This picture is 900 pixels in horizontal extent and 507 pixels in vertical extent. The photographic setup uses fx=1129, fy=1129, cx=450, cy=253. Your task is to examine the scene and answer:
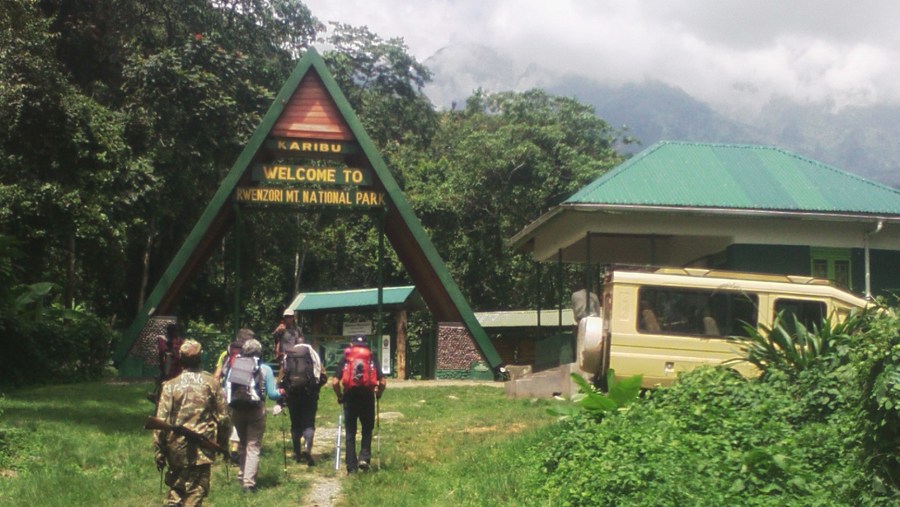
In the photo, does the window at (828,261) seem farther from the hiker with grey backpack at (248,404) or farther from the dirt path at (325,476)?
the hiker with grey backpack at (248,404)

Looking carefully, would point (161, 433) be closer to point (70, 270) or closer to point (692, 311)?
point (692, 311)

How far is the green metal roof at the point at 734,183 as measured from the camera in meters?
21.4

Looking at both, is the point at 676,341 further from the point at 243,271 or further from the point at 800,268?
the point at 243,271

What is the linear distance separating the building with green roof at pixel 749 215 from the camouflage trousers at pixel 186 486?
1210 cm

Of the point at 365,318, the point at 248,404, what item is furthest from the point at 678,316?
the point at 365,318

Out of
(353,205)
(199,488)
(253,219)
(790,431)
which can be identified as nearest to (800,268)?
(353,205)

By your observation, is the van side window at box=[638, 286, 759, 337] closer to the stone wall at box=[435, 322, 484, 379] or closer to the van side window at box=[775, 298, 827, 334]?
the van side window at box=[775, 298, 827, 334]

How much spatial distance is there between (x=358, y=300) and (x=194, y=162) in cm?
587

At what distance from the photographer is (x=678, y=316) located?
16.0m

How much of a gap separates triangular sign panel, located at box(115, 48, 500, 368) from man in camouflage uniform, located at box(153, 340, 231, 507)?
1519 centimetres

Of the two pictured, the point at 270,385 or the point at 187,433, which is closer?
the point at 187,433

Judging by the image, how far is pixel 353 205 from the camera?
2545 cm

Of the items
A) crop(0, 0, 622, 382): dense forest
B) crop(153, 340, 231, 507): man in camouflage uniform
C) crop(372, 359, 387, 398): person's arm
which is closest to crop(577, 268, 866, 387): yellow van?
crop(372, 359, 387, 398): person's arm

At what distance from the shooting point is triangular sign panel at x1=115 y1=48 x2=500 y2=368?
81.6 feet
